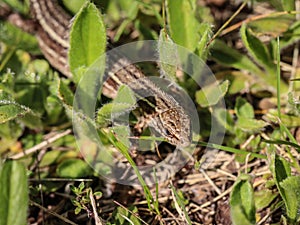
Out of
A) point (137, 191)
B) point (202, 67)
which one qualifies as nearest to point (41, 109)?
point (137, 191)

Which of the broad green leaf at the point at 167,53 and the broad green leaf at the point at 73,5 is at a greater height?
the broad green leaf at the point at 73,5

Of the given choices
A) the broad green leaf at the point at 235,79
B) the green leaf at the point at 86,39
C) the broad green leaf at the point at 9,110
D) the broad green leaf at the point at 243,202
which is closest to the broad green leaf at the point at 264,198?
the broad green leaf at the point at 243,202

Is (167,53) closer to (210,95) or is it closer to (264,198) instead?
(210,95)

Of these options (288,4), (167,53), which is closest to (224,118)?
(167,53)

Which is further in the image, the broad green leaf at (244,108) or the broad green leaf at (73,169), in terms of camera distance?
the broad green leaf at (244,108)

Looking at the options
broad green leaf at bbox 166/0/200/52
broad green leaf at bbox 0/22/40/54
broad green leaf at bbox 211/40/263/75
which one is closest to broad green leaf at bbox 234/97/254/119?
broad green leaf at bbox 211/40/263/75

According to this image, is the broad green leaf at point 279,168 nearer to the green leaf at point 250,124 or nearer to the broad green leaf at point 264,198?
the broad green leaf at point 264,198

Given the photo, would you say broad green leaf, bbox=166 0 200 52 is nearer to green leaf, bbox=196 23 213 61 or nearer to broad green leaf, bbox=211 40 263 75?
green leaf, bbox=196 23 213 61

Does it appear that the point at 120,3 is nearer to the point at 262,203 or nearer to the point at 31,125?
the point at 31,125
